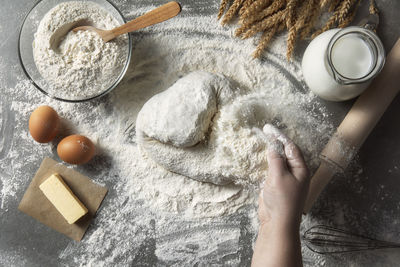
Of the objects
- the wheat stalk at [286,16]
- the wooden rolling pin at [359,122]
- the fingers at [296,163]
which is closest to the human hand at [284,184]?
the fingers at [296,163]

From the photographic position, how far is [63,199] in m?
1.25

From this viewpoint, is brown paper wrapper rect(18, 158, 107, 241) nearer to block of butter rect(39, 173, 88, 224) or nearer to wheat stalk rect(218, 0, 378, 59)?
block of butter rect(39, 173, 88, 224)

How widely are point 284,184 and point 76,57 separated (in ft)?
2.49

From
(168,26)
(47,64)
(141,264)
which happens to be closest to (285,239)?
(141,264)

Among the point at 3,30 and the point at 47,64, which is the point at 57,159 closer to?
the point at 47,64

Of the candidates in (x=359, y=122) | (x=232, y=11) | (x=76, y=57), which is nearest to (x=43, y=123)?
(x=76, y=57)

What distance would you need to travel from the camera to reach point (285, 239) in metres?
1.08

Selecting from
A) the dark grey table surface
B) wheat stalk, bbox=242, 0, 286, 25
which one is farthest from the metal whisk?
wheat stalk, bbox=242, 0, 286, 25

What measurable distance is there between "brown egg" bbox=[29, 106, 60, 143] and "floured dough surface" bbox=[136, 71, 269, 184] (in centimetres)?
28

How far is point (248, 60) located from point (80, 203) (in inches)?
29.9

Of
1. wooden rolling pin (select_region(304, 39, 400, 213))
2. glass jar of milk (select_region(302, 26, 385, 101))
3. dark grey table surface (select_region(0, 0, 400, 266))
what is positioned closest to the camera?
glass jar of milk (select_region(302, 26, 385, 101))

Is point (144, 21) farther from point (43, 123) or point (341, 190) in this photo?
point (341, 190)

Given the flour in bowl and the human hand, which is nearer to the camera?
the human hand

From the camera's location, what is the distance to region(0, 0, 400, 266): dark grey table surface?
1267 mm
